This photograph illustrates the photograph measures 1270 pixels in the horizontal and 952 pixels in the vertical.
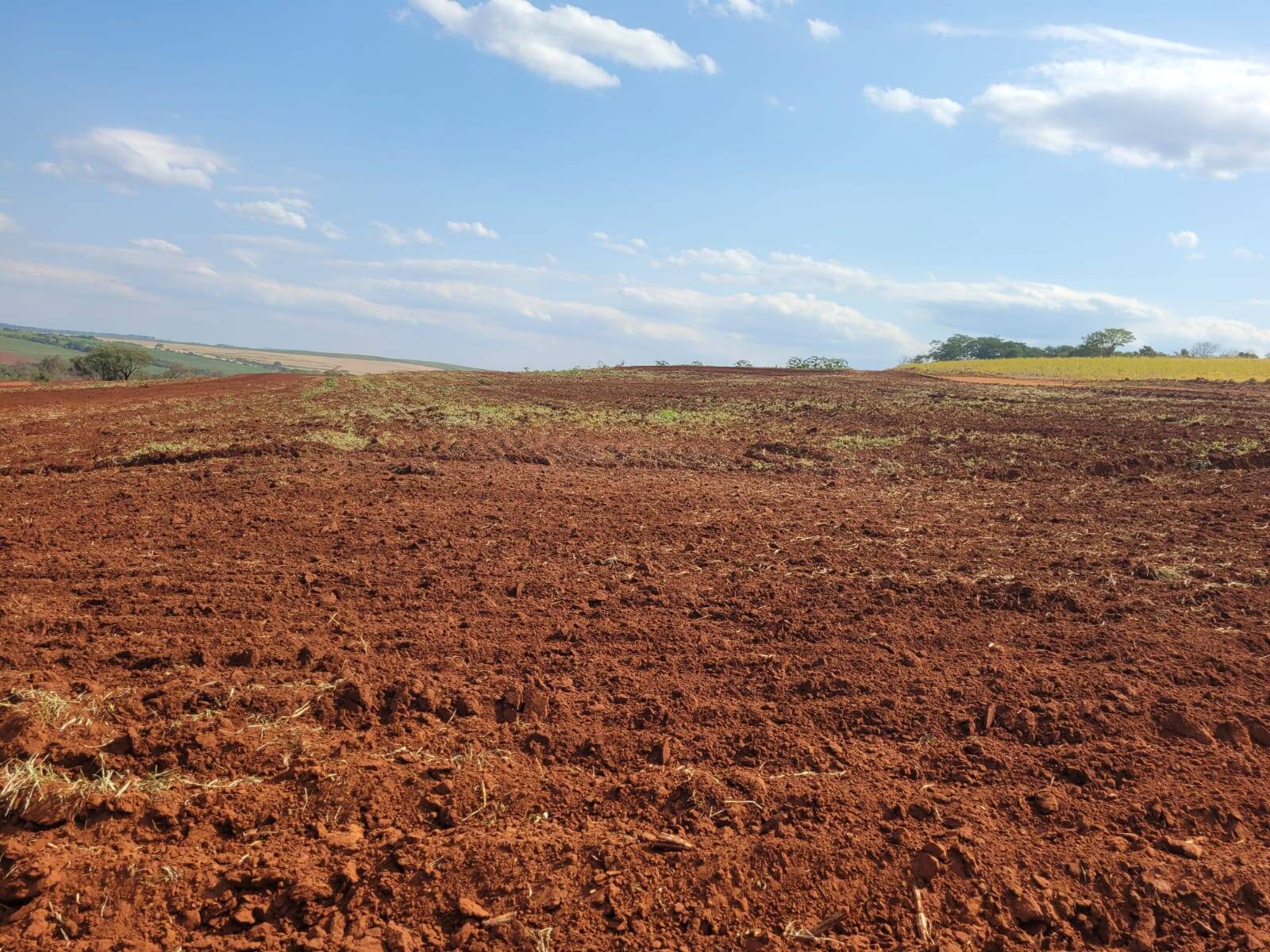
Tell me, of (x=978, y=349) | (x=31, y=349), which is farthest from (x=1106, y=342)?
(x=31, y=349)

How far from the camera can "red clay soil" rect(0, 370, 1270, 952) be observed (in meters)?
2.91

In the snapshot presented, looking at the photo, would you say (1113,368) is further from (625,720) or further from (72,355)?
(72,355)

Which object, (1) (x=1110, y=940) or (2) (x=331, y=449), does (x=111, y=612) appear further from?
(2) (x=331, y=449)

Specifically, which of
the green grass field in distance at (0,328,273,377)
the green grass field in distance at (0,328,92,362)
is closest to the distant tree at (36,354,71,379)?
the green grass field in distance at (0,328,273,377)

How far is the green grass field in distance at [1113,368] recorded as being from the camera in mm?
41469

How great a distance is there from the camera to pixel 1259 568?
22.1ft

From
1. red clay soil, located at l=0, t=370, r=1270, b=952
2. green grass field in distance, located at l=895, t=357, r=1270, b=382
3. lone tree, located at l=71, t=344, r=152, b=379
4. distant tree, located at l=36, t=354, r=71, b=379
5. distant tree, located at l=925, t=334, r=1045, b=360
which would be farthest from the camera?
distant tree, located at l=925, t=334, r=1045, b=360

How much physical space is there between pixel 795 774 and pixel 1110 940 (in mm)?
1321

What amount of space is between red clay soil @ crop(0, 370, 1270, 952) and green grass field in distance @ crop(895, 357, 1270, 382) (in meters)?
36.9

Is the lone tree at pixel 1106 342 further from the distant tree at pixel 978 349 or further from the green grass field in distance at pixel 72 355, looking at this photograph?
the green grass field in distance at pixel 72 355

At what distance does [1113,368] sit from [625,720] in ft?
165

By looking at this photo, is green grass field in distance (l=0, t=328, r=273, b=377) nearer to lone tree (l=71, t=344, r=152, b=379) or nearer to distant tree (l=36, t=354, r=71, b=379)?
distant tree (l=36, t=354, r=71, b=379)

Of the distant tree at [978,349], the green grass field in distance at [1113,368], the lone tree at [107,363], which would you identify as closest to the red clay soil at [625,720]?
the green grass field in distance at [1113,368]

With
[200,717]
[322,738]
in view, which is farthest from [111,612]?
[322,738]
